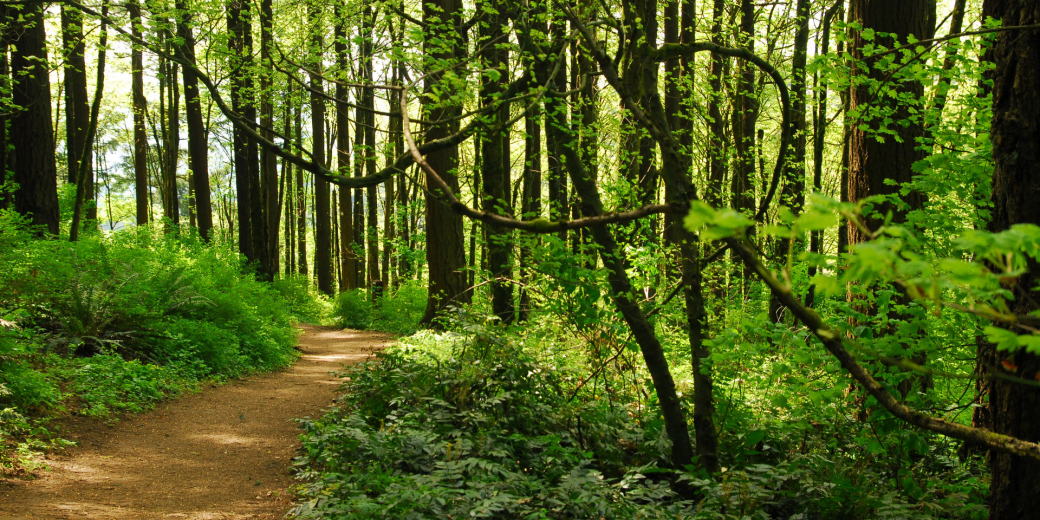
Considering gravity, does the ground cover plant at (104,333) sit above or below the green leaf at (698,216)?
below

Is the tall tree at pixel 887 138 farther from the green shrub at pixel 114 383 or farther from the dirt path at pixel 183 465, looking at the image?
the green shrub at pixel 114 383

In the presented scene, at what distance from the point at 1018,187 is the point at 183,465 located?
6328mm

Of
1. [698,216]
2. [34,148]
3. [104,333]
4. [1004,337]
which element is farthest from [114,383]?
[1004,337]

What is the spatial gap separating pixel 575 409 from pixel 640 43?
3160 millimetres

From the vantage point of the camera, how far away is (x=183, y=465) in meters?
5.64

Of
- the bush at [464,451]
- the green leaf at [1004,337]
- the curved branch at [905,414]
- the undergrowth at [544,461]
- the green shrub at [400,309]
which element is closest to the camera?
the green leaf at [1004,337]

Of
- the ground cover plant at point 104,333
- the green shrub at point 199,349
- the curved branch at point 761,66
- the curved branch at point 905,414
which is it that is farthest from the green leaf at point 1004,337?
the green shrub at point 199,349

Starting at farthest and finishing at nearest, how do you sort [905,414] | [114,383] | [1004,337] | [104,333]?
[104,333], [114,383], [905,414], [1004,337]

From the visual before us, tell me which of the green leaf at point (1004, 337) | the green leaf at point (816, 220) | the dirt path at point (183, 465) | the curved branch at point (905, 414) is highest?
the green leaf at point (816, 220)

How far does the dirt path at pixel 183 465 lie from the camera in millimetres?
4555

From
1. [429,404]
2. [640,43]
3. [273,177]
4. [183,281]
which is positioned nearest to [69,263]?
[183,281]

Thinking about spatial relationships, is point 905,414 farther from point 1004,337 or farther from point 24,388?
point 24,388

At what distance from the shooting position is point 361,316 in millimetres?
18281

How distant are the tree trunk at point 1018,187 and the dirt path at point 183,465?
454 centimetres
